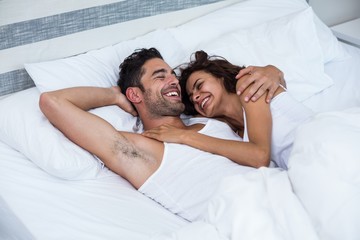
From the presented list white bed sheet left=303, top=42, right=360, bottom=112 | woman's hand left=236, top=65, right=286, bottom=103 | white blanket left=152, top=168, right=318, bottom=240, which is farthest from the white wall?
white blanket left=152, top=168, right=318, bottom=240

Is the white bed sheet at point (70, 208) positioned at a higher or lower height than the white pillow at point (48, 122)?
lower

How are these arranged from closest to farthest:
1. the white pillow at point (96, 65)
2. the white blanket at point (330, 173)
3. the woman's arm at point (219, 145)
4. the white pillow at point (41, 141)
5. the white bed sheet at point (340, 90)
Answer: the white blanket at point (330, 173) < the white pillow at point (41, 141) < the woman's arm at point (219, 145) < the white pillow at point (96, 65) < the white bed sheet at point (340, 90)

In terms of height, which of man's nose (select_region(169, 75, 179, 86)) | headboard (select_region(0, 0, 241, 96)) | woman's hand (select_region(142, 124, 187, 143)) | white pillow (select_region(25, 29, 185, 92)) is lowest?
woman's hand (select_region(142, 124, 187, 143))

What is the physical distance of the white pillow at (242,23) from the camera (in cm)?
206

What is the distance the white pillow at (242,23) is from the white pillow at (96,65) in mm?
95

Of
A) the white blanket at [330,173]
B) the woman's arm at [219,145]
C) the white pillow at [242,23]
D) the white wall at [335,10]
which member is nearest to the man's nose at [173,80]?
the woman's arm at [219,145]

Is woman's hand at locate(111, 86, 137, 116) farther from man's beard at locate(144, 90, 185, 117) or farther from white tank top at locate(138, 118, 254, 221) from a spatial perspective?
white tank top at locate(138, 118, 254, 221)

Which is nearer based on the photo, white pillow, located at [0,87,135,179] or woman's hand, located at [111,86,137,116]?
white pillow, located at [0,87,135,179]

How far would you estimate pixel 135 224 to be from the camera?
1318 millimetres

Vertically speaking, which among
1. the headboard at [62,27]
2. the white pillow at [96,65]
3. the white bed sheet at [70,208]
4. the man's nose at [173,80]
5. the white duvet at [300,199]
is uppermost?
the headboard at [62,27]

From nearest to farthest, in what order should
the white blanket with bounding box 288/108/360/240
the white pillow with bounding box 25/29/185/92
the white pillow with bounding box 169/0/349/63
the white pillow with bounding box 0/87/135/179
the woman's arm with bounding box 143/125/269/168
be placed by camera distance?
the white blanket with bounding box 288/108/360/240
the white pillow with bounding box 0/87/135/179
the woman's arm with bounding box 143/125/269/168
the white pillow with bounding box 25/29/185/92
the white pillow with bounding box 169/0/349/63

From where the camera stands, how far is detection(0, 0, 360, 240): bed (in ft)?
3.79

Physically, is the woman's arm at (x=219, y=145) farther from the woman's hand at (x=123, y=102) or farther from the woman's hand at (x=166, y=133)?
the woman's hand at (x=123, y=102)

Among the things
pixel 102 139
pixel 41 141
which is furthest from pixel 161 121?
pixel 41 141
